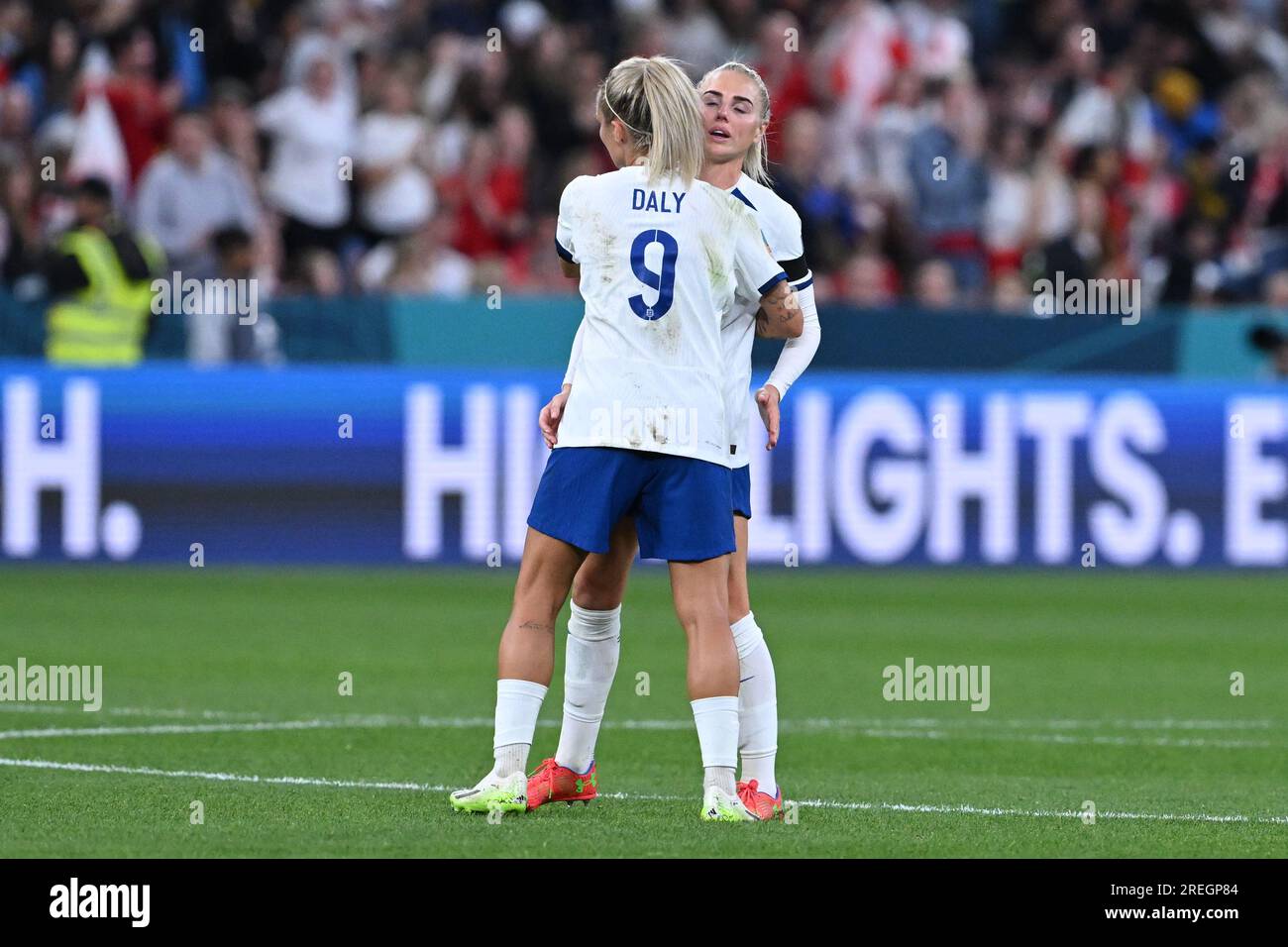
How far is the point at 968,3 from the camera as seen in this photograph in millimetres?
23250

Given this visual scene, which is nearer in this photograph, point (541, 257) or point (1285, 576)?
point (1285, 576)

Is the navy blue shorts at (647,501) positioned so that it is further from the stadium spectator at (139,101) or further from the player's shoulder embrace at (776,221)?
the stadium spectator at (139,101)

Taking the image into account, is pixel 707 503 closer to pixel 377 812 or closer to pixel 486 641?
pixel 377 812

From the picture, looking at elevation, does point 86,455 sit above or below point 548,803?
above

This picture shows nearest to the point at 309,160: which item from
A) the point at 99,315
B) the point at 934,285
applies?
the point at 99,315

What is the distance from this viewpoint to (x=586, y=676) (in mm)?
7793

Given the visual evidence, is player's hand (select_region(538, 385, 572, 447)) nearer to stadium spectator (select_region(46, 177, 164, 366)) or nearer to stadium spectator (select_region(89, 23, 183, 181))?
stadium spectator (select_region(46, 177, 164, 366))

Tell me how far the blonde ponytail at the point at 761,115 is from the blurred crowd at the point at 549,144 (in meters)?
10.5

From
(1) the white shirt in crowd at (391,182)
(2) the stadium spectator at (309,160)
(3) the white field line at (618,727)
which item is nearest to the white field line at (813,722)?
(3) the white field line at (618,727)

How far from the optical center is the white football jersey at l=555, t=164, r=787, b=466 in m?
7.27

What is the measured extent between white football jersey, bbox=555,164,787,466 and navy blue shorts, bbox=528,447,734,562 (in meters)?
0.04

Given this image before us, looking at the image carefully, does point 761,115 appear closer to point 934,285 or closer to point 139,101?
point 934,285

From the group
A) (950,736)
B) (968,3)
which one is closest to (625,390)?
(950,736)

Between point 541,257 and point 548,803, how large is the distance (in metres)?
11.9
